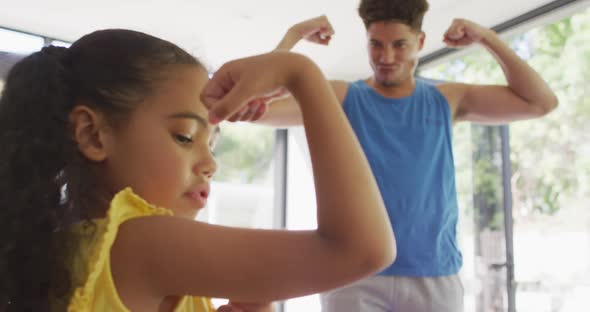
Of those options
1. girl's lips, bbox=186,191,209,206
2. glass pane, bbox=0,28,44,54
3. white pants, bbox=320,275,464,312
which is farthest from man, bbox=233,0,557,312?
glass pane, bbox=0,28,44,54

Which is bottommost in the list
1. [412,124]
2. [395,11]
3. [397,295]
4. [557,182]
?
[397,295]

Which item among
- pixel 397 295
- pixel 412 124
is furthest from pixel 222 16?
pixel 397 295

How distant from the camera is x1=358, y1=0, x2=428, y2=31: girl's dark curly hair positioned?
162 centimetres

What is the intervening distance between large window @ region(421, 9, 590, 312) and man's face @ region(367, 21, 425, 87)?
1.81 m

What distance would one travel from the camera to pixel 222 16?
3.31m

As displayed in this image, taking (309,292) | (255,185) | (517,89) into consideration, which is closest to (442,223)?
(517,89)

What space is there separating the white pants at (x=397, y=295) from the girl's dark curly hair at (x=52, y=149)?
811 mm

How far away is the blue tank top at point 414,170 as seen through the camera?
4.53 feet

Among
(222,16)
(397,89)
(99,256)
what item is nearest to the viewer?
(99,256)

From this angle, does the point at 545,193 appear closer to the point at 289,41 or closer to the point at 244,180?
the point at 289,41

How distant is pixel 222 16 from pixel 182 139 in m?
2.76

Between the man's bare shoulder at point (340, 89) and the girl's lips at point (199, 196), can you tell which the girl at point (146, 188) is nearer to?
the girl's lips at point (199, 196)

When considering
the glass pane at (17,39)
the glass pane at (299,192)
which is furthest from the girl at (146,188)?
the glass pane at (299,192)

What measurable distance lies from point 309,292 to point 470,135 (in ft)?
10.1
